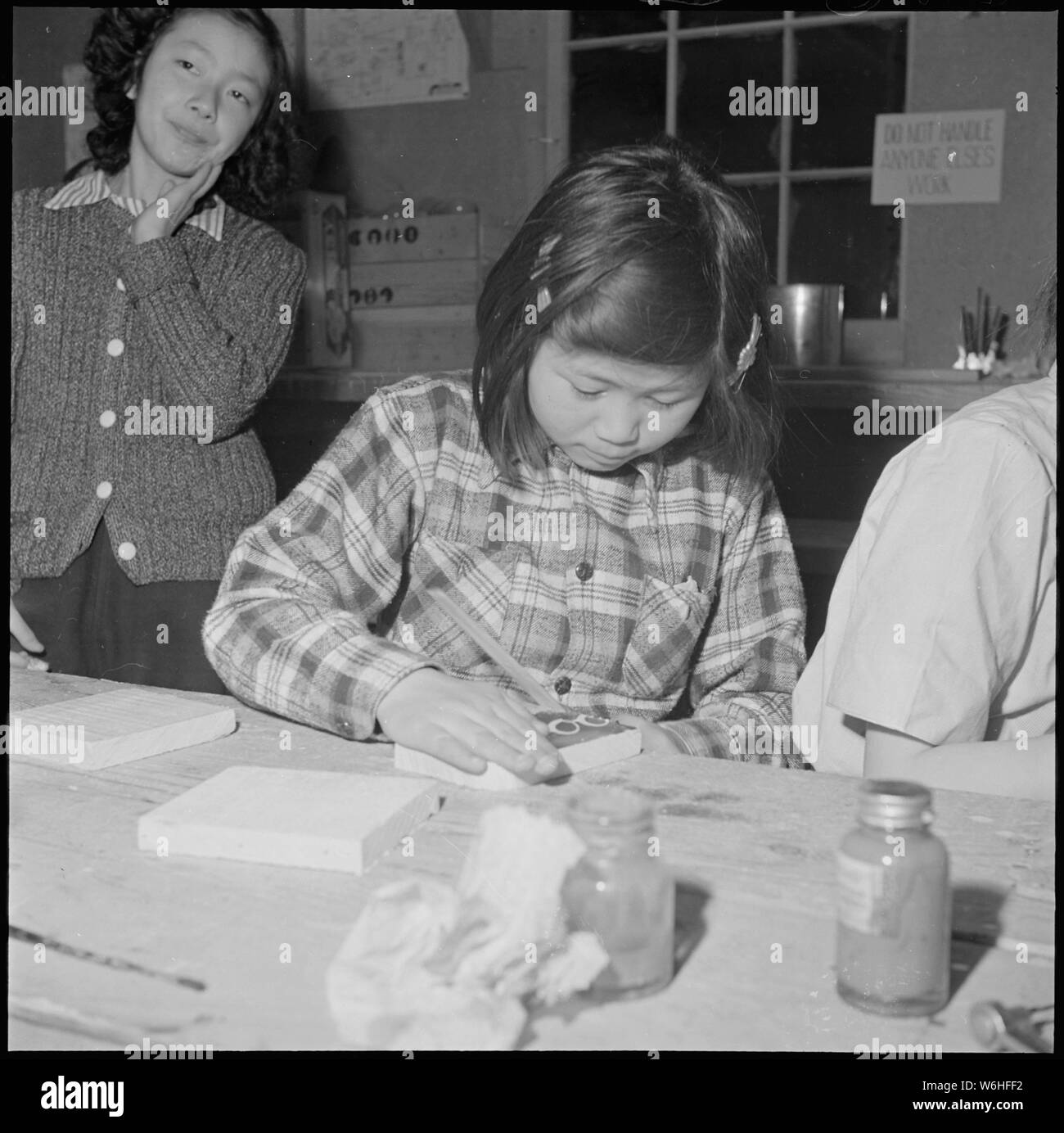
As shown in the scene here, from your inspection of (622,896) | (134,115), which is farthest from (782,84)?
(622,896)

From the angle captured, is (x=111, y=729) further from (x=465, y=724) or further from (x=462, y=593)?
(x=462, y=593)

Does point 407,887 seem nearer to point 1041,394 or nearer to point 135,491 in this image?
point 1041,394

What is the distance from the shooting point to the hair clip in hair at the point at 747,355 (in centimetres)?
135

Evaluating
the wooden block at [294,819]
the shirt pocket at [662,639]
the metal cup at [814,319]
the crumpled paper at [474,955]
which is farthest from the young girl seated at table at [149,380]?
the metal cup at [814,319]

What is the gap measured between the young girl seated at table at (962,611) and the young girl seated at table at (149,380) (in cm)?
102

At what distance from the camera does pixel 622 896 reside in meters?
0.68

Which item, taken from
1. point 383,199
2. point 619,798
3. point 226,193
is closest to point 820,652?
point 619,798

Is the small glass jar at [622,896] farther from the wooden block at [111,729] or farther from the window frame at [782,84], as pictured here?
the window frame at [782,84]

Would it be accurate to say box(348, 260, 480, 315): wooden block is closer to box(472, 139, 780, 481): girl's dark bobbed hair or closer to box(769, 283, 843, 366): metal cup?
box(769, 283, 843, 366): metal cup

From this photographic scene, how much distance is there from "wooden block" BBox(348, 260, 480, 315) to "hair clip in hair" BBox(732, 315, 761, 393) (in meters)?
2.33

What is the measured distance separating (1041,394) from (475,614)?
2.02 ft

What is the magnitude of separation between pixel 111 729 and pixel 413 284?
9.08 ft

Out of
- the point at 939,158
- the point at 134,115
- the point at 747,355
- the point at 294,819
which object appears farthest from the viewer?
the point at 939,158

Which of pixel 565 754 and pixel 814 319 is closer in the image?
pixel 565 754
